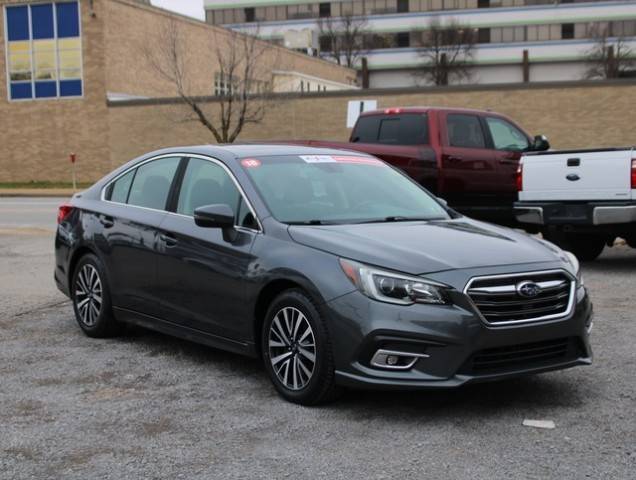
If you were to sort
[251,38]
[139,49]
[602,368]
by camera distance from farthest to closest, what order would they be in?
[251,38]
[139,49]
[602,368]

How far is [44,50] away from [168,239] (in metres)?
38.1

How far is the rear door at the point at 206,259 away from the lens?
5.87m

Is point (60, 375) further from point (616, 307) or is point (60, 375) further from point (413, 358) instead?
point (616, 307)

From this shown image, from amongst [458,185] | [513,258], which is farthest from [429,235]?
[458,185]

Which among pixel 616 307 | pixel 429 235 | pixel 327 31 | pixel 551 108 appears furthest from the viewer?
pixel 327 31

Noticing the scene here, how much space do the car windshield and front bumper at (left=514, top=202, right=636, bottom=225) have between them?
4.46m

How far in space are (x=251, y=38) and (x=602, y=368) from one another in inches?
1685

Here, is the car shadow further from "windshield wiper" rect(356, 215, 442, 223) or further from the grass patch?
the grass patch

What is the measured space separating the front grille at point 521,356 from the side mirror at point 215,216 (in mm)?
1868

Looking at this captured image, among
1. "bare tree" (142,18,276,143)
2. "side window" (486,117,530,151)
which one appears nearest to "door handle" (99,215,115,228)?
"side window" (486,117,530,151)

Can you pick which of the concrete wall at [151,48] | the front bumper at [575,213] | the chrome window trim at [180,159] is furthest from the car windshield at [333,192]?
the concrete wall at [151,48]

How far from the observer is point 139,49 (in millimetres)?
42625

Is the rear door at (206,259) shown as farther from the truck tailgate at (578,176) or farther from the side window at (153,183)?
the truck tailgate at (578,176)

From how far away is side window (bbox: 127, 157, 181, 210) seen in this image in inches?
272
